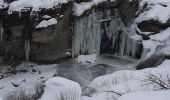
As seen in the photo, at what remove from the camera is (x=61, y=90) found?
15.9ft

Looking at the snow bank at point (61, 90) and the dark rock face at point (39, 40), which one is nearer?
the snow bank at point (61, 90)

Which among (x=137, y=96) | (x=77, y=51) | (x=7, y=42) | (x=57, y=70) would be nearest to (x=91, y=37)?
(x=77, y=51)

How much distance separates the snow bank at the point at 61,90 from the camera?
466 cm

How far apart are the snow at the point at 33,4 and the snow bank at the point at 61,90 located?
674cm

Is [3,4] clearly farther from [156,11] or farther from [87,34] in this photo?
[156,11]

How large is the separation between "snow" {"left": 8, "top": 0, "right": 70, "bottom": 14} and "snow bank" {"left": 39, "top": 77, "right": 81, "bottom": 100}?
674 centimetres

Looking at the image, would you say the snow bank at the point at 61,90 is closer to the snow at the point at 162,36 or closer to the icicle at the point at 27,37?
the icicle at the point at 27,37

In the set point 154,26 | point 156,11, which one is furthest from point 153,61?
point 156,11

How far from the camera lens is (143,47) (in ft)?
39.0

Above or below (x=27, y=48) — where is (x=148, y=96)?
above

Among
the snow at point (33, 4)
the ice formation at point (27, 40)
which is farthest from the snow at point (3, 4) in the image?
the ice formation at point (27, 40)

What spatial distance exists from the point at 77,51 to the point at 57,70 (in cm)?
94

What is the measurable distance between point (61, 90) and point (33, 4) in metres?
7.05

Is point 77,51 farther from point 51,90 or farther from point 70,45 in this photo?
point 51,90
